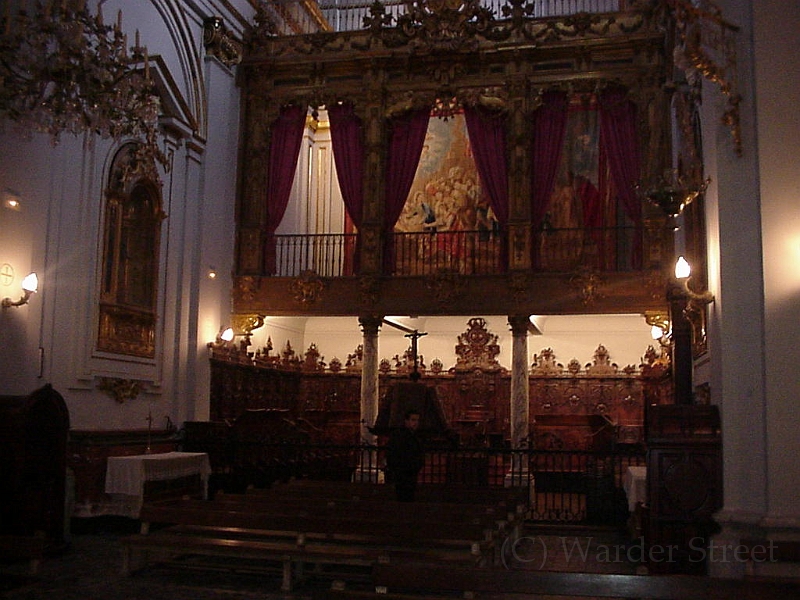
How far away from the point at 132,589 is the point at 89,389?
15.0 feet

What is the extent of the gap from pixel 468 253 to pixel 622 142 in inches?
159

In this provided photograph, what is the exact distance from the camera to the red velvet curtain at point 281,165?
16594 millimetres

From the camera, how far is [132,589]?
295 inches

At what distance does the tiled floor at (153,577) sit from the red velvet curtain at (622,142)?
7033mm

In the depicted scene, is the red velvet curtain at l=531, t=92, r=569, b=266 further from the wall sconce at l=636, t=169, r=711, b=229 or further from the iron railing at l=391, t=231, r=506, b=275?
the wall sconce at l=636, t=169, r=711, b=229

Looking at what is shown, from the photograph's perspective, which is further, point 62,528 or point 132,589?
point 62,528

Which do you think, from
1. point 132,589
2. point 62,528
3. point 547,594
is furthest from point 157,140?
point 547,594

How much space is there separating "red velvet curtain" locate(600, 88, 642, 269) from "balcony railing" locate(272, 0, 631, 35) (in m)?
2.57

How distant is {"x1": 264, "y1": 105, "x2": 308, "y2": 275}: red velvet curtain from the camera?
16594mm

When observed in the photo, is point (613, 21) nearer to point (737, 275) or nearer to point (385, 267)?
point (385, 267)

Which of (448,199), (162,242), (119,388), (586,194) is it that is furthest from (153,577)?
(586,194)

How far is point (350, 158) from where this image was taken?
54.3ft

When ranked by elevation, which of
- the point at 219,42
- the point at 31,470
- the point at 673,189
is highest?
the point at 219,42

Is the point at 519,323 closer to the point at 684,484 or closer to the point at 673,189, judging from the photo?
the point at 684,484
